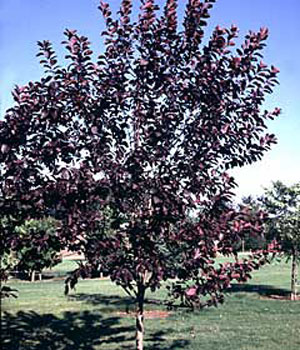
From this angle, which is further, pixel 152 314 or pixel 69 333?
pixel 152 314

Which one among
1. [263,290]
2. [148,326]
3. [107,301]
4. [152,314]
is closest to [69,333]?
[148,326]

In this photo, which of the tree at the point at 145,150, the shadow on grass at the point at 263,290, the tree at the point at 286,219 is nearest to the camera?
the tree at the point at 145,150

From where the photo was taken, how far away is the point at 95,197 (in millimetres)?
5801

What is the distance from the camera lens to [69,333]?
1342 centimetres

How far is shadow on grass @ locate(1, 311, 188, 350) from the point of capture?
1171cm

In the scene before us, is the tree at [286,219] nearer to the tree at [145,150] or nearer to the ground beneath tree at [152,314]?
the ground beneath tree at [152,314]

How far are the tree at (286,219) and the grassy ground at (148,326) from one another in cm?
235

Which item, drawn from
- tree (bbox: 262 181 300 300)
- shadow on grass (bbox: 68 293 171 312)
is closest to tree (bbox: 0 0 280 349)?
shadow on grass (bbox: 68 293 171 312)

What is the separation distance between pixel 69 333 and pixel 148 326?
2.28 m

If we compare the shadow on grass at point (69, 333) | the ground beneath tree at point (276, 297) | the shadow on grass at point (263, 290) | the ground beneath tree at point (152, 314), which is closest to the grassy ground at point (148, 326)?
the shadow on grass at point (69, 333)

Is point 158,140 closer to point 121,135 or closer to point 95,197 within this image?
point 121,135

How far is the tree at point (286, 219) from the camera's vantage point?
2095cm

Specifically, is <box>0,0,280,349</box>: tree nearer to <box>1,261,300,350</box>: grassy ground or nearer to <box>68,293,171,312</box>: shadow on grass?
<box>1,261,300,350</box>: grassy ground

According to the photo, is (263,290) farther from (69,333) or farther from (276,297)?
(69,333)
